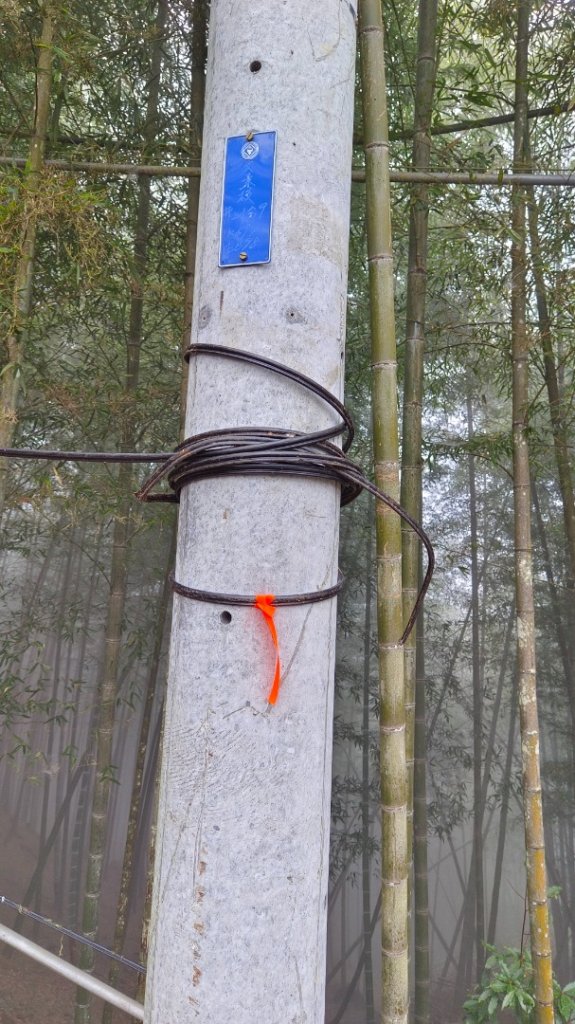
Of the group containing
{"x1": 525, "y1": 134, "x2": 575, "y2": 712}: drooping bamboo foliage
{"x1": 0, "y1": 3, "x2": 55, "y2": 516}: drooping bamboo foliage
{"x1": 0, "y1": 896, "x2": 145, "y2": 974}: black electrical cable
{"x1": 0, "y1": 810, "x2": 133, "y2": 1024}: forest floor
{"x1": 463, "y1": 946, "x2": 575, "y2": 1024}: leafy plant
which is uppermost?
{"x1": 525, "y1": 134, "x2": 575, "y2": 712}: drooping bamboo foliage

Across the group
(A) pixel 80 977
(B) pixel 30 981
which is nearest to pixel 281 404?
(A) pixel 80 977

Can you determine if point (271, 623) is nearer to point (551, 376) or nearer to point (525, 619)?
point (525, 619)

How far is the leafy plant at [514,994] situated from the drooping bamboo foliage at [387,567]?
1850mm

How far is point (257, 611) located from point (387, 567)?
371 mm

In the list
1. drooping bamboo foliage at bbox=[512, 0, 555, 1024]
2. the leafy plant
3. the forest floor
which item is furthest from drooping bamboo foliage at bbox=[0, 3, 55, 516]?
the forest floor

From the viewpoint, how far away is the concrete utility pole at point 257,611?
0.62 m

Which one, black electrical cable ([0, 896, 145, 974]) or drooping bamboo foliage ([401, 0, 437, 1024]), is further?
drooping bamboo foliage ([401, 0, 437, 1024])

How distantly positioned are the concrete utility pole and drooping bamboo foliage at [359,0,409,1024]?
233mm

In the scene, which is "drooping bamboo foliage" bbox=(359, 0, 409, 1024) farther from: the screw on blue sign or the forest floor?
the forest floor

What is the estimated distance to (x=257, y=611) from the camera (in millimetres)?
639

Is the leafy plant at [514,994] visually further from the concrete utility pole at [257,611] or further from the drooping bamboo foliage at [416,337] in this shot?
the concrete utility pole at [257,611]

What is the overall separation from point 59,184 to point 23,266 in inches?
9.2

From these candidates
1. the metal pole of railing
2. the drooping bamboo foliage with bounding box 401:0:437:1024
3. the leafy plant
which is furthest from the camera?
the leafy plant

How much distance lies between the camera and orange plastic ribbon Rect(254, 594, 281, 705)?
63 cm
